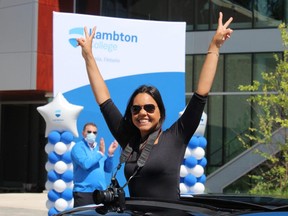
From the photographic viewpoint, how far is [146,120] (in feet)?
11.1

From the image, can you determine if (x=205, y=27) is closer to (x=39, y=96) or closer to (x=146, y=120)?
(x=39, y=96)

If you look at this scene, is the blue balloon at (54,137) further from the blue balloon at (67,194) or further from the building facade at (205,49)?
the building facade at (205,49)

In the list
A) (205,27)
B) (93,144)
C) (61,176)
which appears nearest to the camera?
(93,144)

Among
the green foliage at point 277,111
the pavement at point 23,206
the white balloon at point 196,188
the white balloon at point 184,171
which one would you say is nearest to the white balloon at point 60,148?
the white balloon at point 184,171

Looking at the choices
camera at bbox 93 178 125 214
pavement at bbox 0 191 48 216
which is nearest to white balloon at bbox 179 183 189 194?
pavement at bbox 0 191 48 216

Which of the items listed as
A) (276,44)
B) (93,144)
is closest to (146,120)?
(93,144)

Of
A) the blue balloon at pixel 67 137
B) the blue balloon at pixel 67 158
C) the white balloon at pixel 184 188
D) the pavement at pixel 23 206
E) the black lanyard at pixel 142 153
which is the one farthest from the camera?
the pavement at pixel 23 206

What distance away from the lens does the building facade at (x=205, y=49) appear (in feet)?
63.6

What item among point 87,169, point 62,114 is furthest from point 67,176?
point 87,169

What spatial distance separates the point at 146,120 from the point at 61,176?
6828 mm

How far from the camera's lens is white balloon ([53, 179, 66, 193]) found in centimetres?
980

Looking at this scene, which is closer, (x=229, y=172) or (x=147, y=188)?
(x=147, y=188)

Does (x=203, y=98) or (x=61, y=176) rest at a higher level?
(x=203, y=98)

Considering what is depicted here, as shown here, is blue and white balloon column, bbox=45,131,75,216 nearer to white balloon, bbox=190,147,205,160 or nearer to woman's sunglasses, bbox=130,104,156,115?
white balloon, bbox=190,147,205,160
